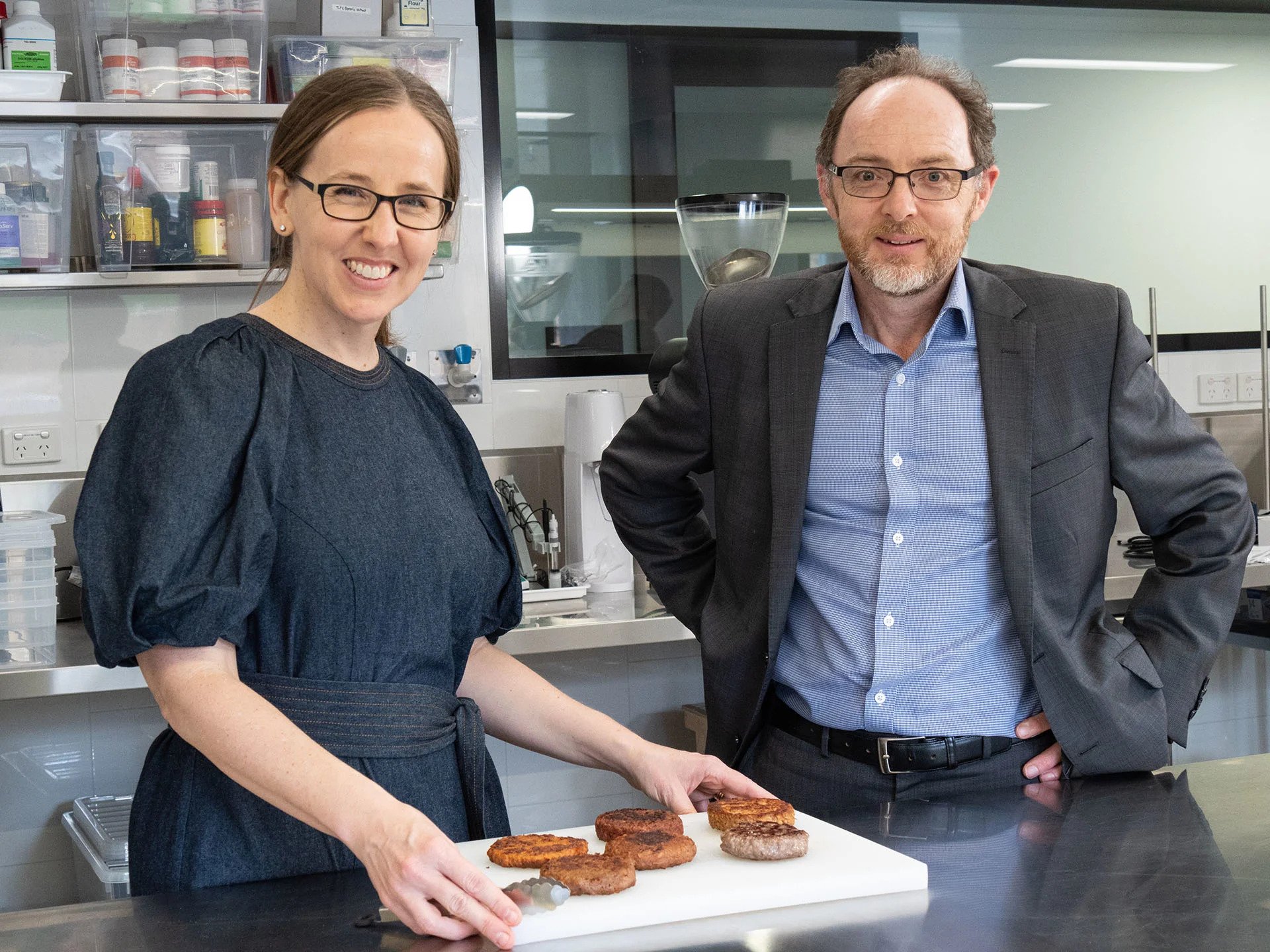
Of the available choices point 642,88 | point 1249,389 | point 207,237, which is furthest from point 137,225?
point 1249,389

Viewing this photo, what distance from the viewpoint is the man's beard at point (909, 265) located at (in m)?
1.65

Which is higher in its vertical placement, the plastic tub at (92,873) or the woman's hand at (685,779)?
the woman's hand at (685,779)

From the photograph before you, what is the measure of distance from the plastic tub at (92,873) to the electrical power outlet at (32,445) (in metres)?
0.72

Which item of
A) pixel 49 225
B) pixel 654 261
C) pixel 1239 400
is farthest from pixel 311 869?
pixel 1239 400

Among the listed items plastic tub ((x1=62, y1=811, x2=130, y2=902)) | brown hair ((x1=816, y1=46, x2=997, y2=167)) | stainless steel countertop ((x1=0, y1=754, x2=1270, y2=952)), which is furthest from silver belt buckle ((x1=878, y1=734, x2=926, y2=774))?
plastic tub ((x1=62, y1=811, x2=130, y2=902))

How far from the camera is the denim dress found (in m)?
1.12

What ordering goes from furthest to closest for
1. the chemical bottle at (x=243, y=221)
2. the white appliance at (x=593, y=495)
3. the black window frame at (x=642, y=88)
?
the black window frame at (x=642, y=88), the white appliance at (x=593, y=495), the chemical bottle at (x=243, y=221)

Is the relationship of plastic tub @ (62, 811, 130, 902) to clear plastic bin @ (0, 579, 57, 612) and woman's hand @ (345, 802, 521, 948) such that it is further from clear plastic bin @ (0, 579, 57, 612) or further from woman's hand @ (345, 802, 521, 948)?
woman's hand @ (345, 802, 521, 948)

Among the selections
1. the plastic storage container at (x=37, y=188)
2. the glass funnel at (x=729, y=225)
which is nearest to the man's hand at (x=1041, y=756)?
the glass funnel at (x=729, y=225)

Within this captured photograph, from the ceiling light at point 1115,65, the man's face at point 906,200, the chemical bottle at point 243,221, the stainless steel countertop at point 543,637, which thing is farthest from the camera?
the ceiling light at point 1115,65

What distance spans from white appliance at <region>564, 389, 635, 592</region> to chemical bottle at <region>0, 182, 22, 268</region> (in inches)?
43.7

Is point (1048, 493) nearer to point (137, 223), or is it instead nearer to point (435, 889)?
point (435, 889)

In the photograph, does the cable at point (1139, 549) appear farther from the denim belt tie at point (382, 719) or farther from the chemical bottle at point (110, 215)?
the chemical bottle at point (110, 215)

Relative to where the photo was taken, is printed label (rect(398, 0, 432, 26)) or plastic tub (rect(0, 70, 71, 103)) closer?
plastic tub (rect(0, 70, 71, 103))
